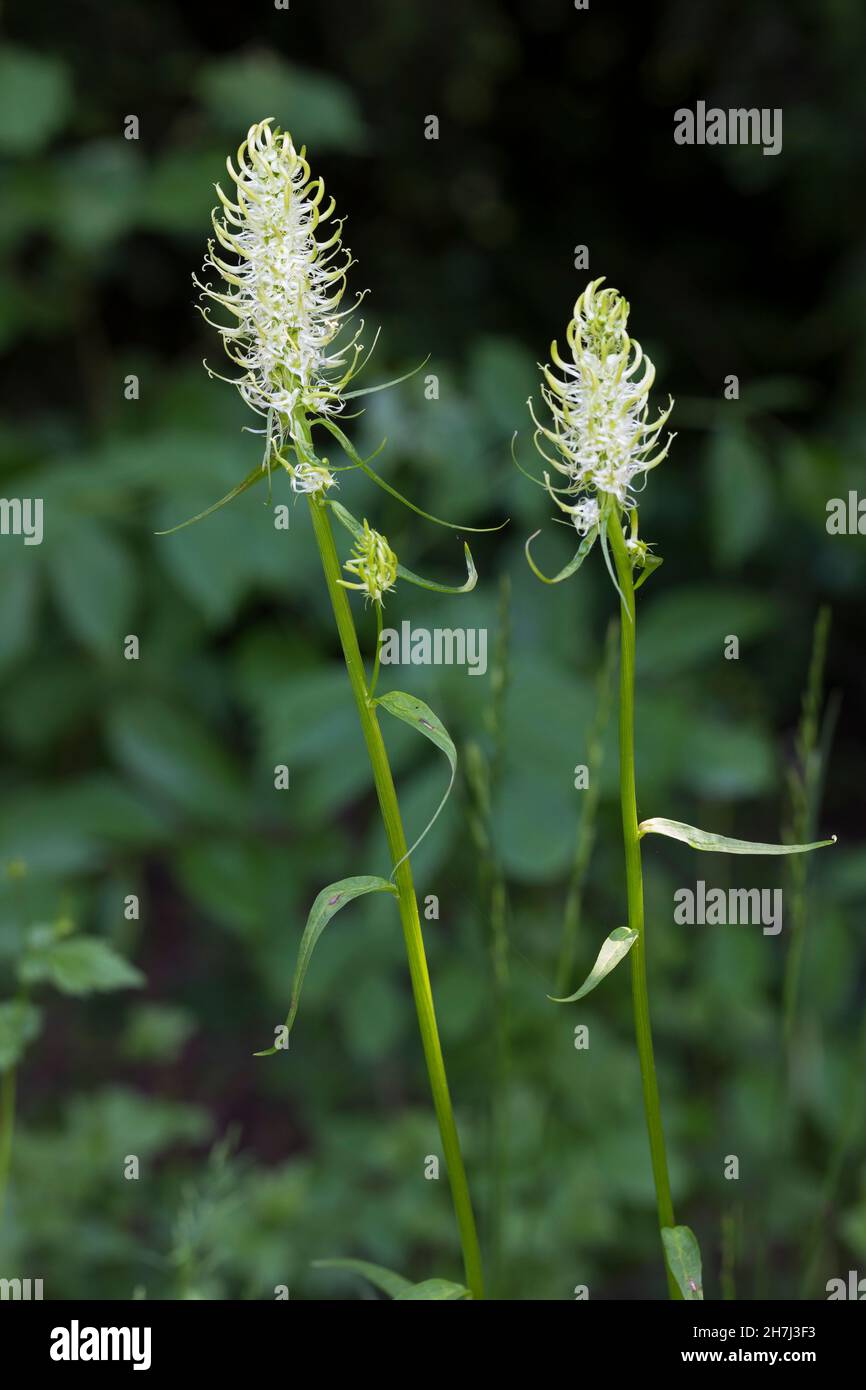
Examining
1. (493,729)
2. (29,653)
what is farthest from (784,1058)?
(29,653)

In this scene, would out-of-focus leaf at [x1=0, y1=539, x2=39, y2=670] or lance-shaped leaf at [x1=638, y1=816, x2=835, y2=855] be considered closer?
lance-shaped leaf at [x1=638, y1=816, x2=835, y2=855]

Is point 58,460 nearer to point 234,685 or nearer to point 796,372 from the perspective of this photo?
point 234,685

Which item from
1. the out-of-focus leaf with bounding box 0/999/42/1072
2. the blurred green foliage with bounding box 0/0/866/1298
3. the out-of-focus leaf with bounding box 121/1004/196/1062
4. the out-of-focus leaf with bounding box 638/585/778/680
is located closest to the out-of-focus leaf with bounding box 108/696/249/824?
the blurred green foliage with bounding box 0/0/866/1298

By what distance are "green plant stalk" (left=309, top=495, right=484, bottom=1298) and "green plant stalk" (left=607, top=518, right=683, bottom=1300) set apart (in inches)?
3.5

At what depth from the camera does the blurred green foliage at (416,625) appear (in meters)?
1.81

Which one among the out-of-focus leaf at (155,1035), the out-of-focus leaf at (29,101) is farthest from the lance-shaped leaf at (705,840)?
the out-of-focus leaf at (29,101)

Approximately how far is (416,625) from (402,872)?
1290mm

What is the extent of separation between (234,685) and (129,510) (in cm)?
35

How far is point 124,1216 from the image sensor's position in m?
1.84

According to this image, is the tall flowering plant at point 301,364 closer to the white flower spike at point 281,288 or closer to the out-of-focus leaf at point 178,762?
the white flower spike at point 281,288

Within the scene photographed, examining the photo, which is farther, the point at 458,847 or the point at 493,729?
the point at 458,847

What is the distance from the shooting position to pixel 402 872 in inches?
23.2

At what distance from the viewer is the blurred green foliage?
181 cm

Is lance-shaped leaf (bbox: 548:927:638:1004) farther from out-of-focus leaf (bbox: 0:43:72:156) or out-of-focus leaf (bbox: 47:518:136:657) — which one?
out-of-focus leaf (bbox: 0:43:72:156)
